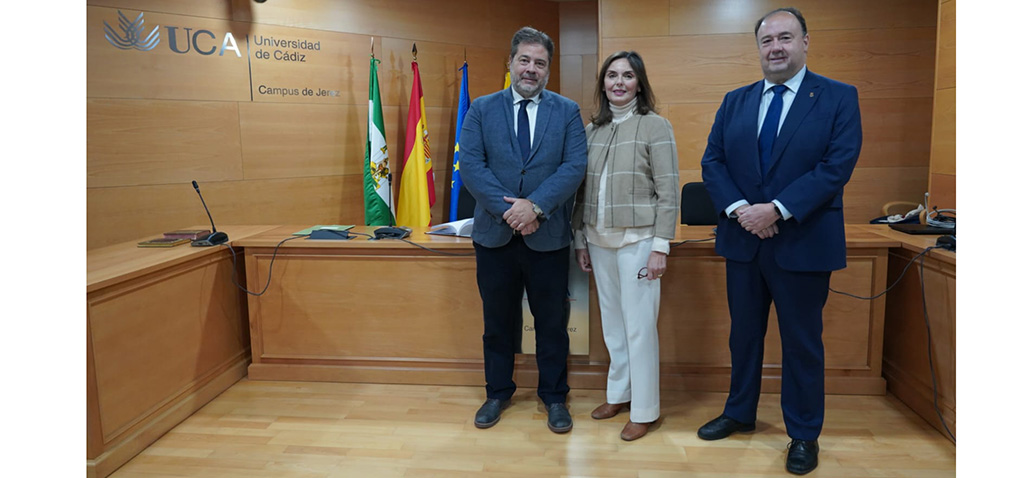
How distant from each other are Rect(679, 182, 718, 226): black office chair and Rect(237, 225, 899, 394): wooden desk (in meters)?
0.51

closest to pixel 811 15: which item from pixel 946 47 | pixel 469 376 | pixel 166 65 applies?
pixel 946 47

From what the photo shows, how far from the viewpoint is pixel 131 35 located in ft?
12.7

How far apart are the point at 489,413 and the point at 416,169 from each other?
2725mm

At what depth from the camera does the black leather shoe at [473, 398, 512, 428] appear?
254 cm

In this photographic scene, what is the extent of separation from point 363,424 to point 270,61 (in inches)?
117

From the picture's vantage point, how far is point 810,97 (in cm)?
203

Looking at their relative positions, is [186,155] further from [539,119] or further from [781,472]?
[781,472]

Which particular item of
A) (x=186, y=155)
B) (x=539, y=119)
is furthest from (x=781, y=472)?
(x=186, y=155)

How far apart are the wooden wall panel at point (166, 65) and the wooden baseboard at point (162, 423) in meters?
2.00

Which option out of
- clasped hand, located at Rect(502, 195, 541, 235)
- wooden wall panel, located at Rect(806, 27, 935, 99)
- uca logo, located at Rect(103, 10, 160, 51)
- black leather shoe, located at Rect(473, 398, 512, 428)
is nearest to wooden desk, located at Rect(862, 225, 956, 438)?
clasped hand, located at Rect(502, 195, 541, 235)

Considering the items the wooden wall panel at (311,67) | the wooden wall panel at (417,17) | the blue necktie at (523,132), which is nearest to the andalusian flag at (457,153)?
the wooden wall panel at (417,17)

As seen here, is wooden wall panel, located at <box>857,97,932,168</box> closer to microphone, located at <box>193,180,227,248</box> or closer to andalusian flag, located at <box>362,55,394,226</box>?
andalusian flag, located at <box>362,55,394,226</box>

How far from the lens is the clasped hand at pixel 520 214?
88.4 inches

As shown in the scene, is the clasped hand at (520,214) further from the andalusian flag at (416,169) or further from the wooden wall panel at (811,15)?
the wooden wall panel at (811,15)
